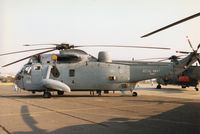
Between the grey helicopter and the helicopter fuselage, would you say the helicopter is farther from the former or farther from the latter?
the helicopter fuselage

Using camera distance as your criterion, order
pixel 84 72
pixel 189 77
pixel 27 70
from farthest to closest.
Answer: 1. pixel 189 77
2. pixel 84 72
3. pixel 27 70

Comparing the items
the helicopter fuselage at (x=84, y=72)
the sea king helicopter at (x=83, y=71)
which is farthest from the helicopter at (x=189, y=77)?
the helicopter fuselage at (x=84, y=72)

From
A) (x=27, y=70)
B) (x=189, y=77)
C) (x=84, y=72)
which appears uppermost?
(x=27, y=70)

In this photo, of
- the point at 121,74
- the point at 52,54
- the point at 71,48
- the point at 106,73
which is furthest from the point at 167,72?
the point at 52,54

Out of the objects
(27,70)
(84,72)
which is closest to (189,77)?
(84,72)

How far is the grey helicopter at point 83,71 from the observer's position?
1557 centimetres

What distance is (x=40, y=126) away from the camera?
552 centimetres

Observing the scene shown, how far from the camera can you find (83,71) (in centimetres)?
1590

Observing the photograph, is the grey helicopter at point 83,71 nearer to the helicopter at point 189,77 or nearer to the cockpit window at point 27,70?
the cockpit window at point 27,70

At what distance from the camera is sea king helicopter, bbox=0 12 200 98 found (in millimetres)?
15562

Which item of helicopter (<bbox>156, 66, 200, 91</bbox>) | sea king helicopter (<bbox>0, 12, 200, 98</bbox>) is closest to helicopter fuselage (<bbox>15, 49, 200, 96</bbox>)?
sea king helicopter (<bbox>0, 12, 200, 98</bbox>)

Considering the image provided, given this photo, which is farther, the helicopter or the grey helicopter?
the helicopter

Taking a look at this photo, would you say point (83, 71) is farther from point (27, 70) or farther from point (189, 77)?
point (189, 77)

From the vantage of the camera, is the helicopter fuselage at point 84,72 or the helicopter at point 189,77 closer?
the helicopter fuselage at point 84,72
